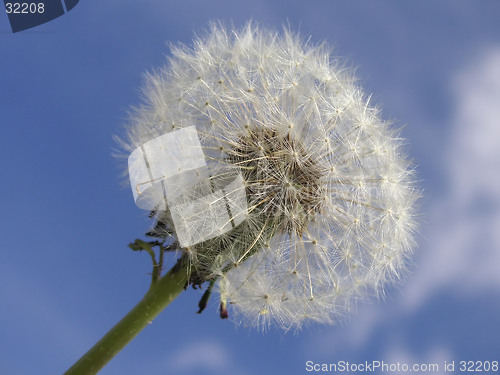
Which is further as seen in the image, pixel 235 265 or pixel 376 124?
pixel 376 124

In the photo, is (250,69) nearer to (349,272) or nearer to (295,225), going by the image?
(295,225)

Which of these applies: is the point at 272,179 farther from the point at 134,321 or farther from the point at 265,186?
the point at 134,321

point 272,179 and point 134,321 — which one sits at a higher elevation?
point 272,179

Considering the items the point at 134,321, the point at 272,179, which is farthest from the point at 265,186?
the point at 134,321

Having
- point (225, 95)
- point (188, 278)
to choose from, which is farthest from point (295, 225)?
point (225, 95)
